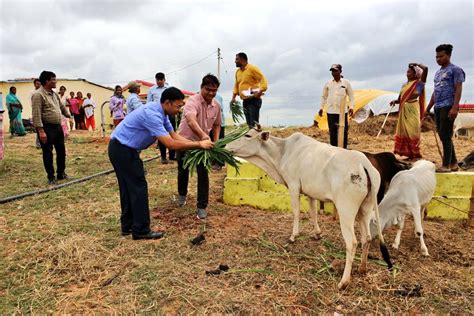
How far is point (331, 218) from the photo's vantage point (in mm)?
5598

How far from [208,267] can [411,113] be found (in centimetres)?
508

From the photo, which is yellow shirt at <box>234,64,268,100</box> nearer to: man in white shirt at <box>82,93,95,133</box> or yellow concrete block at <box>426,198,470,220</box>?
yellow concrete block at <box>426,198,470,220</box>

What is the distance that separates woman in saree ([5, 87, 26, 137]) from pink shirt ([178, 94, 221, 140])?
11533 millimetres

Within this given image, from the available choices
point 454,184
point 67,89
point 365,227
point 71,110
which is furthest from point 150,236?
point 67,89

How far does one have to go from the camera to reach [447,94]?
20.0ft

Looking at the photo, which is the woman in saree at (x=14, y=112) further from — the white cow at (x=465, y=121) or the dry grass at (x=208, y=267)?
the white cow at (x=465, y=121)

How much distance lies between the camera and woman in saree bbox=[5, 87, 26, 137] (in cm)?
1405

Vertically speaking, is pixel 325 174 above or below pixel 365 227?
above

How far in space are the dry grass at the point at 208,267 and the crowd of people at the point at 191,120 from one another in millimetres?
506

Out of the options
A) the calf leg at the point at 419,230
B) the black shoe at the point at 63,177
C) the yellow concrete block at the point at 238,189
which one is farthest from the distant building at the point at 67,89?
the calf leg at the point at 419,230

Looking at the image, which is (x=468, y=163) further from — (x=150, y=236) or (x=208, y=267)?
(x=150, y=236)

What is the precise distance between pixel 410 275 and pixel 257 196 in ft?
8.64

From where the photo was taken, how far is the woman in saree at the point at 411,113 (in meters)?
6.98

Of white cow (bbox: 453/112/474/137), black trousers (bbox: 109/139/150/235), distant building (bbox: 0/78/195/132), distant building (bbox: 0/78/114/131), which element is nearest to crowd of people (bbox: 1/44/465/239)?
black trousers (bbox: 109/139/150/235)
